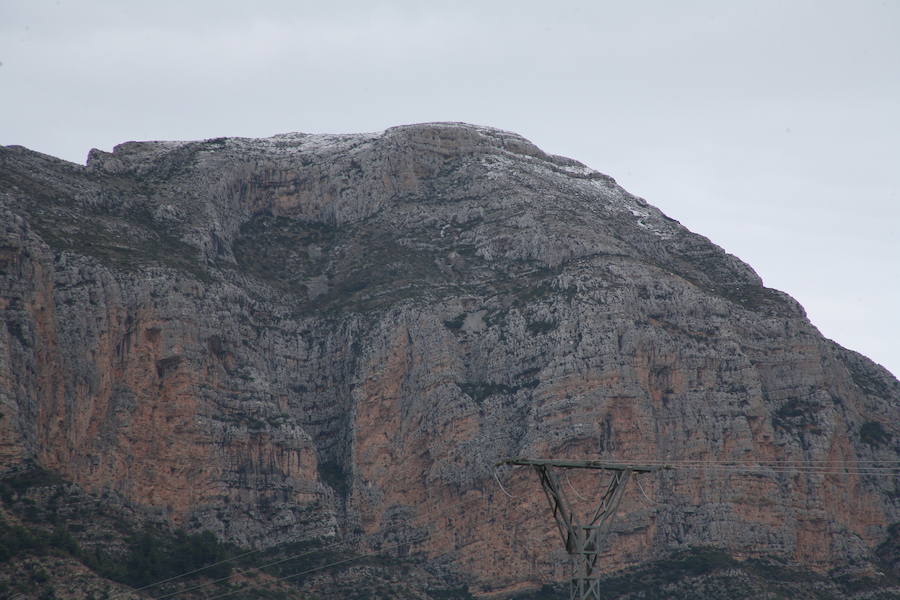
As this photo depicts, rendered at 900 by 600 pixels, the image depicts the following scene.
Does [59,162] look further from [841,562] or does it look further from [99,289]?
[841,562]

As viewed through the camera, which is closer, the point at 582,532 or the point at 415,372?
Answer: the point at 582,532

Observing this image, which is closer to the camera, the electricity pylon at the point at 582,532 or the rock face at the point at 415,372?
the electricity pylon at the point at 582,532

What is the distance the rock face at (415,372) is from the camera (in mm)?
110688

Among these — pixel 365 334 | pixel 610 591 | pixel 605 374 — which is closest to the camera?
pixel 610 591

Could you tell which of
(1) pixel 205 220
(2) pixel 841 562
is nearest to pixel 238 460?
(1) pixel 205 220

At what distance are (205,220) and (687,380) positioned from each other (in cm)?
4122

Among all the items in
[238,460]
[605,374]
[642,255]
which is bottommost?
[238,460]

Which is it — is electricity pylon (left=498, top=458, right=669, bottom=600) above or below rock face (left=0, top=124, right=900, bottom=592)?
below

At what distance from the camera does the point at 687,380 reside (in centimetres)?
12150

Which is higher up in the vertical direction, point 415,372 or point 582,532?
point 415,372

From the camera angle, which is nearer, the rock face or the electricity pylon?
Result: the electricity pylon

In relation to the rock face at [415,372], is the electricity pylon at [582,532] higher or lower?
lower

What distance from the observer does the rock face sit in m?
111

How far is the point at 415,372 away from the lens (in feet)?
402
